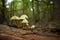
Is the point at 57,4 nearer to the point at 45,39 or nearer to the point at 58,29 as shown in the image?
the point at 58,29

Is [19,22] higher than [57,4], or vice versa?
[57,4]

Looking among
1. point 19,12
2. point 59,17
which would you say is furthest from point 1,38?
point 19,12

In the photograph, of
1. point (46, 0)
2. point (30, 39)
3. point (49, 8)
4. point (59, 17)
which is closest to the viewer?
point (30, 39)

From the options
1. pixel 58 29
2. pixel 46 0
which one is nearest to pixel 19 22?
pixel 58 29

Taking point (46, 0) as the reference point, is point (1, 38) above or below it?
below

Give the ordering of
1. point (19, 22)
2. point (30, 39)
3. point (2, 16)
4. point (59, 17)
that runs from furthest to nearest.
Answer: point (2, 16) < point (19, 22) < point (59, 17) < point (30, 39)

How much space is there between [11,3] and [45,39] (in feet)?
46.6

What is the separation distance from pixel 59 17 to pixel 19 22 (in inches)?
127

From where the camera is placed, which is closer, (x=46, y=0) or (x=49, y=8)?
(x=46, y=0)

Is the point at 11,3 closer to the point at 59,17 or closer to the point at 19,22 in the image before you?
the point at 19,22

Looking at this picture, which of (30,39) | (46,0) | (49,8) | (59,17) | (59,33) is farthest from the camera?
(49,8)

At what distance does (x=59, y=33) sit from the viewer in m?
5.39

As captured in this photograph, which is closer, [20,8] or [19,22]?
[19,22]

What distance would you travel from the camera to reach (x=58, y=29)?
5637mm
